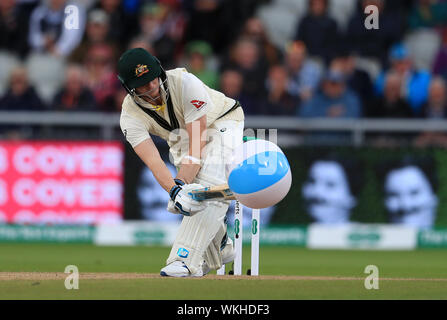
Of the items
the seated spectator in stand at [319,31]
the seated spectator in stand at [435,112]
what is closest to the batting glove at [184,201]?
the seated spectator in stand at [435,112]

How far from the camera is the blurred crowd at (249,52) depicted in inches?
633

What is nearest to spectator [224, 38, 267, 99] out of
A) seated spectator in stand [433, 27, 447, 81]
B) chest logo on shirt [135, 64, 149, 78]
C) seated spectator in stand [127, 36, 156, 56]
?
seated spectator in stand [127, 36, 156, 56]

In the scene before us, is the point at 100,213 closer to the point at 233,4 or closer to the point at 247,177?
the point at 233,4

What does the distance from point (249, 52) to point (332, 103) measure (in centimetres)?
159

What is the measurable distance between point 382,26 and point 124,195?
17.1 feet

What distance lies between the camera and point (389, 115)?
1605cm

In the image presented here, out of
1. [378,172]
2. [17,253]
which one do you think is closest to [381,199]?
[378,172]

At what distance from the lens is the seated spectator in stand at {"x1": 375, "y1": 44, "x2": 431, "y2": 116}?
16062mm

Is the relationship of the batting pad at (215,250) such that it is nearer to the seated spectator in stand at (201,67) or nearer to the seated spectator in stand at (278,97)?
the seated spectator in stand at (278,97)

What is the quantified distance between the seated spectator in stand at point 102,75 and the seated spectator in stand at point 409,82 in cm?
429

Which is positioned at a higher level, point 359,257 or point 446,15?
point 446,15

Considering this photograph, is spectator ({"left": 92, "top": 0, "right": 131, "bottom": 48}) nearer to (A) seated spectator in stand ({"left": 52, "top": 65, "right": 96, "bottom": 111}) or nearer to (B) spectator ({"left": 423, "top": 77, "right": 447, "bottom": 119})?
(A) seated spectator in stand ({"left": 52, "top": 65, "right": 96, "bottom": 111})

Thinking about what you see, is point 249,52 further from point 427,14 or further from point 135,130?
point 135,130

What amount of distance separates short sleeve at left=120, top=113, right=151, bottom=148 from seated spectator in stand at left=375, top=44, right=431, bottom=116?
755 cm
